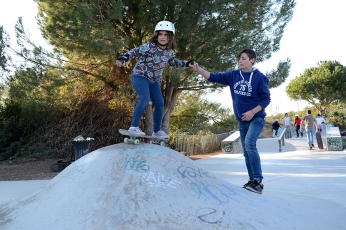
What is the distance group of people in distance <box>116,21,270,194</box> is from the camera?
4266mm

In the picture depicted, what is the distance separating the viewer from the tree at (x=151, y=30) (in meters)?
10.4

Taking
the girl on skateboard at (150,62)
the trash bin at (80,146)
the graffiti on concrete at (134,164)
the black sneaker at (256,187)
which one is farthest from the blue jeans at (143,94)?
the trash bin at (80,146)

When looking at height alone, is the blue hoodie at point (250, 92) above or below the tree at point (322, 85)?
below

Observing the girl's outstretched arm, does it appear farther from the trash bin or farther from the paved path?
the trash bin

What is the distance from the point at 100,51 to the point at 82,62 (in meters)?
2.36

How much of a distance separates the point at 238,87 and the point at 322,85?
47025mm

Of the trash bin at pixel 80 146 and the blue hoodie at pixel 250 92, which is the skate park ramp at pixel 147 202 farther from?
the trash bin at pixel 80 146

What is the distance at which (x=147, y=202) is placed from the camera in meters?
3.39

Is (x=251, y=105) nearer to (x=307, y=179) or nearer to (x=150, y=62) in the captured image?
(x=150, y=62)

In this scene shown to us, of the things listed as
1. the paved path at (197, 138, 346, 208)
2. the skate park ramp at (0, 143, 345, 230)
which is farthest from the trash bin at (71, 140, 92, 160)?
the skate park ramp at (0, 143, 345, 230)

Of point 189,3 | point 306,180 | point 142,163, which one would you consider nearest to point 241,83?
point 142,163

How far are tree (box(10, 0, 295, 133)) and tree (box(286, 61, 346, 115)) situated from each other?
1418 inches

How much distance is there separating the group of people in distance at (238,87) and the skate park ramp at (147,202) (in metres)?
0.42

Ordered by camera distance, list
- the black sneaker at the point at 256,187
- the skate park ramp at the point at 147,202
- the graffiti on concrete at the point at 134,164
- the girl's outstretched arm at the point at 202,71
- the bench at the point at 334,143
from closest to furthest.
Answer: the skate park ramp at the point at 147,202, the graffiti on concrete at the point at 134,164, the black sneaker at the point at 256,187, the girl's outstretched arm at the point at 202,71, the bench at the point at 334,143
